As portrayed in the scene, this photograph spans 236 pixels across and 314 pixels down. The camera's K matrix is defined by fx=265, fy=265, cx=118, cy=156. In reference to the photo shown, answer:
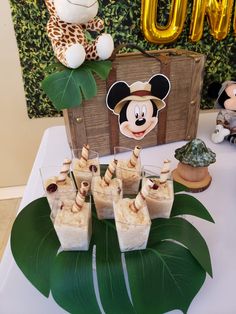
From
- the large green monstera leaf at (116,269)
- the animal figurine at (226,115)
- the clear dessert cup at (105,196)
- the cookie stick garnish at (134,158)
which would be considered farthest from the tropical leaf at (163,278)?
the animal figurine at (226,115)

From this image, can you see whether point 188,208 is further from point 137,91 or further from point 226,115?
point 226,115

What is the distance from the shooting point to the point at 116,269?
47 centimetres

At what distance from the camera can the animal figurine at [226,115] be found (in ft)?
3.09

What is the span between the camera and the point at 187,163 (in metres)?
0.73

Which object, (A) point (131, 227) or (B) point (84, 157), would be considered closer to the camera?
(A) point (131, 227)

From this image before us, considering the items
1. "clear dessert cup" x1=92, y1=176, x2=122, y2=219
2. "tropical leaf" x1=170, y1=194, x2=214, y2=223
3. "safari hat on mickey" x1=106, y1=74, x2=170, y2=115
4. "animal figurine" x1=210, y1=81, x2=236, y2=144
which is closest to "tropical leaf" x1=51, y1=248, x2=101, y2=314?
"clear dessert cup" x1=92, y1=176, x2=122, y2=219

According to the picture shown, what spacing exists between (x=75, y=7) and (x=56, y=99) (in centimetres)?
23

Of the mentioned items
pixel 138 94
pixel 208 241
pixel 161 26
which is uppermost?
pixel 161 26

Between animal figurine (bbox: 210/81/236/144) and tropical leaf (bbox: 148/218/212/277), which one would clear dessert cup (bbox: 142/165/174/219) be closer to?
tropical leaf (bbox: 148/218/212/277)

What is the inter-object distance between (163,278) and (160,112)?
566mm

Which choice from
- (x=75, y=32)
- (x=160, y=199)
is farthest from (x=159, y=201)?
Result: (x=75, y=32)

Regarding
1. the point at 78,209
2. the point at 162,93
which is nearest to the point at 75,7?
the point at 162,93

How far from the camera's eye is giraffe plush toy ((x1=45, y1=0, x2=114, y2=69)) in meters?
0.66

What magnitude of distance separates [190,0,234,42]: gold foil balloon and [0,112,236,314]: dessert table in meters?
0.43
